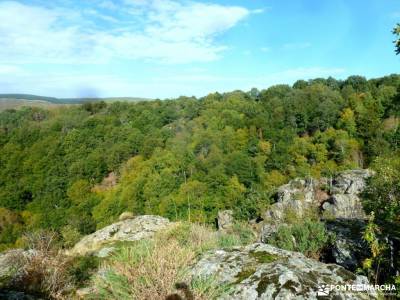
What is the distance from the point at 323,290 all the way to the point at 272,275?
24.0 inches

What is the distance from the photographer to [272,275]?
4.66 meters

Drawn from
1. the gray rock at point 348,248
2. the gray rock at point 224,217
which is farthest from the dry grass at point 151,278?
the gray rock at point 224,217

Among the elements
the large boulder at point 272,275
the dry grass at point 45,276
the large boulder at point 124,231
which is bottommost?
the large boulder at point 124,231

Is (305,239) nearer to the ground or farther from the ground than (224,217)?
farther from the ground

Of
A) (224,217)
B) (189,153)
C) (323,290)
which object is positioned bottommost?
(224,217)

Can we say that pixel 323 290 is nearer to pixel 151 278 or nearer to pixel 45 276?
pixel 151 278

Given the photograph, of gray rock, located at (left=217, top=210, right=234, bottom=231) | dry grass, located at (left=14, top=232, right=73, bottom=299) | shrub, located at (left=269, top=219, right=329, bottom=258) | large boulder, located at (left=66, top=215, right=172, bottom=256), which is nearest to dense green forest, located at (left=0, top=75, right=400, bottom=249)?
gray rock, located at (left=217, top=210, right=234, bottom=231)

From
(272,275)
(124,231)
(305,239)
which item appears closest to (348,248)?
(305,239)

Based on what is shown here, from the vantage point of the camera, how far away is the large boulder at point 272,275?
436 centimetres

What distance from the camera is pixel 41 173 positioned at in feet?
318

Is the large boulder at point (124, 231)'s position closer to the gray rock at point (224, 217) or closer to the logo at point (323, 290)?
the logo at point (323, 290)

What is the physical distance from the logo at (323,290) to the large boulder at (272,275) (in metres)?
0.01

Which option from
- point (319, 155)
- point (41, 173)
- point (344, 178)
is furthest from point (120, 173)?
point (344, 178)

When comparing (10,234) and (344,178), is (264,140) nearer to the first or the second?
(344,178)
